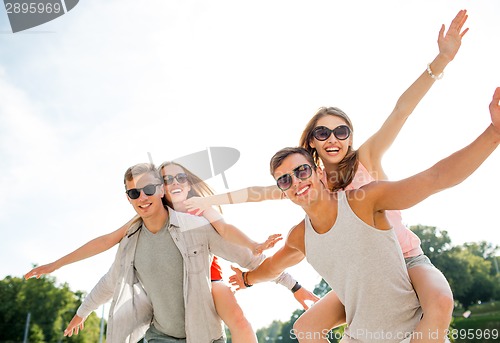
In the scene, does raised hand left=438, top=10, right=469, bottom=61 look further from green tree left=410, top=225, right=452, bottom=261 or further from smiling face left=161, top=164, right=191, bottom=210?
green tree left=410, top=225, right=452, bottom=261

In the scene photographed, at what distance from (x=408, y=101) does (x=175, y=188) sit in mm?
2914

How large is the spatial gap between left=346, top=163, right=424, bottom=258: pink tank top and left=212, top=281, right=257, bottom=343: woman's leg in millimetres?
1797

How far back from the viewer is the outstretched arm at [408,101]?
467cm

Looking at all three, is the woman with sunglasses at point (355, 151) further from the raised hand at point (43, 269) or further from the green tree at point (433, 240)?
the green tree at point (433, 240)

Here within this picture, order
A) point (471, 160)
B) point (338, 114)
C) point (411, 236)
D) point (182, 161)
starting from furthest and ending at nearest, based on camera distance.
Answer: point (182, 161)
point (338, 114)
point (411, 236)
point (471, 160)

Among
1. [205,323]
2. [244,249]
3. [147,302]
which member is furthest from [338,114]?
[147,302]

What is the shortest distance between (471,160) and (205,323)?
3270mm

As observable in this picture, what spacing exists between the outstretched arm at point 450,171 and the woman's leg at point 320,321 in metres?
1.43

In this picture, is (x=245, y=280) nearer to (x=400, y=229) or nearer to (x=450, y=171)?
(x=400, y=229)

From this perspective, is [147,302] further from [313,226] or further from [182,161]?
[313,226]

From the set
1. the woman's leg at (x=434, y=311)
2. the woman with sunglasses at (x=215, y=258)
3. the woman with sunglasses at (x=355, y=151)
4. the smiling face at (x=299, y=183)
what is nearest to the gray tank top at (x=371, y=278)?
the woman's leg at (x=434, y=311)

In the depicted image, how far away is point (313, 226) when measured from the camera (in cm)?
416

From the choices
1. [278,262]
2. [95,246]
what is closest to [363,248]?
[278,262]

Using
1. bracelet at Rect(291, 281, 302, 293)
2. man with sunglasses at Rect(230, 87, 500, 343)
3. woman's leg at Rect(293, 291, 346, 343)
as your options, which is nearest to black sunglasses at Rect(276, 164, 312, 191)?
man with sunglasses at Rect(230, 87, 500, 343)
